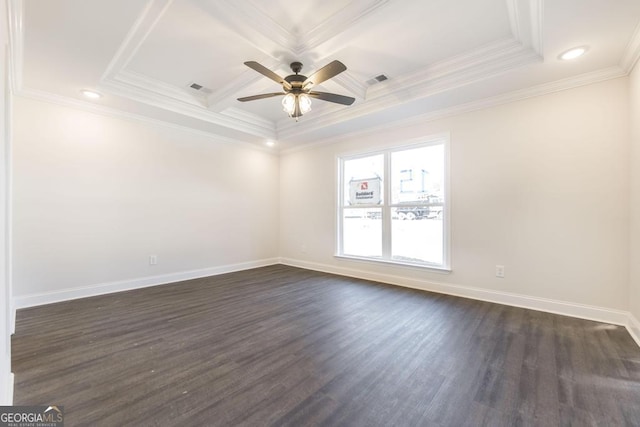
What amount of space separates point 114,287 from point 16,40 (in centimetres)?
297

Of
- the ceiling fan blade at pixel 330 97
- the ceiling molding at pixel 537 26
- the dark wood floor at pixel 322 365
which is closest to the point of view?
the dark wood floor at pixel 322 365

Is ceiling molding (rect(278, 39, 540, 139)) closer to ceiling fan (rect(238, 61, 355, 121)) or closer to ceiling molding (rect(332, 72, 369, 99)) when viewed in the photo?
ceiling molding (rect(332, 72, 369, 99))

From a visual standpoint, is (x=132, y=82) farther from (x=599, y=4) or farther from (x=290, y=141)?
(x=599, y=4)

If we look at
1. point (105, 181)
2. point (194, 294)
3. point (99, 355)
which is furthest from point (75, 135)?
point (99, 355)

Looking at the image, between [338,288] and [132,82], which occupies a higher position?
[132,82]

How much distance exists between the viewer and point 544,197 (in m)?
3.11

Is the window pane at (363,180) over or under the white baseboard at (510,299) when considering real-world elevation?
over

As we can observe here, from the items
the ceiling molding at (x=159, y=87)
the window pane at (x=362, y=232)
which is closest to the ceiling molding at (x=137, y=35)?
the ceiling molding at (x=159, y=87)

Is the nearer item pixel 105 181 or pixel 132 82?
pixel 132 82

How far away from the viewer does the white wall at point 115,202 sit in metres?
3.22

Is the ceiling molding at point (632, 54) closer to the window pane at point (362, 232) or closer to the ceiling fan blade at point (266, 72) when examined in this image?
the ceiling fan blade at point (266, 72)

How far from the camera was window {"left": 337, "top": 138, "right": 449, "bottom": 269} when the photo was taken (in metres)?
3.98

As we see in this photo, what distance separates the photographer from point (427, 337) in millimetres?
2438

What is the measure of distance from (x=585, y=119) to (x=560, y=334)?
2296 mm
